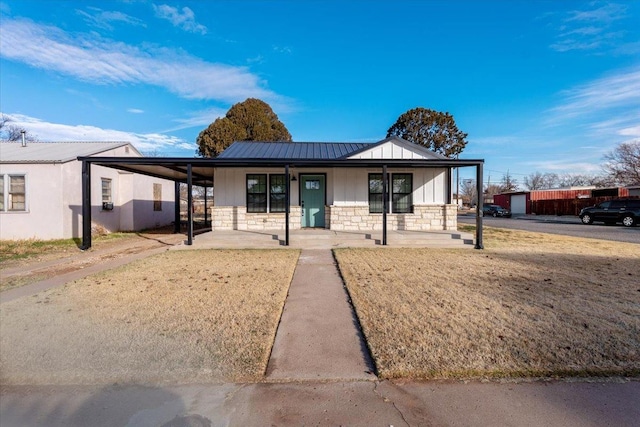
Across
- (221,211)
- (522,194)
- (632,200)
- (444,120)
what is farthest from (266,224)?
(522,194)

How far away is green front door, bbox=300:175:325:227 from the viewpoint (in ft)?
43.7

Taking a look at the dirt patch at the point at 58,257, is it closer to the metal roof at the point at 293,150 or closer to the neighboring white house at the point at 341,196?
the neighboring white house at the point at 341,196

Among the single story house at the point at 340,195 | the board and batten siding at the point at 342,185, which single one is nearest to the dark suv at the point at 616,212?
the single story house at the point at 340,195

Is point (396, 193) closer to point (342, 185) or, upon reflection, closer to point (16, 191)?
point (342, 185)

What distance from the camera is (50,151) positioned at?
46.8 ft

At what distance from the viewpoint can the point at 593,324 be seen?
393cm

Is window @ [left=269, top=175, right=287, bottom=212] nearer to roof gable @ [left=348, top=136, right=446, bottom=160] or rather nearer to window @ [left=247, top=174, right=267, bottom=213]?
window @ [left=247, top=174, right=267, bottom=213]

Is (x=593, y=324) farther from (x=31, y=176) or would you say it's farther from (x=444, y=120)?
(x=444, y=120)

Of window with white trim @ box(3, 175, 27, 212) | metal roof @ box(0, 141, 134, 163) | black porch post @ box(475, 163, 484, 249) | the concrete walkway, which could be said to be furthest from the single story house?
the concrete walkway

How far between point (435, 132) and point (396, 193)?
24.1 metres

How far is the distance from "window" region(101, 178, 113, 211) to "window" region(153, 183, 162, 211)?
10.9 feet

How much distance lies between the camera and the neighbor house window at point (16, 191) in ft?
40.8

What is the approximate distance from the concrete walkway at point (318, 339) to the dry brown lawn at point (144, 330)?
173 millimetres

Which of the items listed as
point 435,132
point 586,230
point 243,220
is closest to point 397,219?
point 243,220
